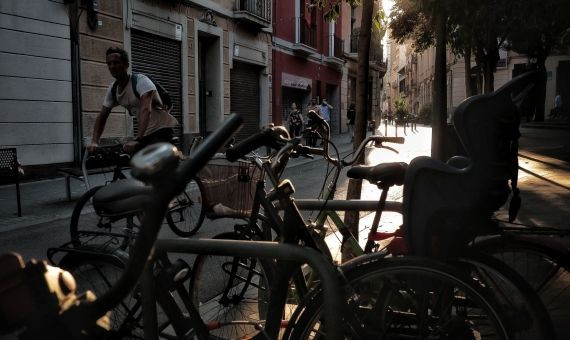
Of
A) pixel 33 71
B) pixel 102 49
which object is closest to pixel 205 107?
pixel 102 49

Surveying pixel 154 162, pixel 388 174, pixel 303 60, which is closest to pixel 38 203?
pixel 388 174

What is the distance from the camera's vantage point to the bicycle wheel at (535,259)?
227cm

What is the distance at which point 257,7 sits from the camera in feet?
65.5

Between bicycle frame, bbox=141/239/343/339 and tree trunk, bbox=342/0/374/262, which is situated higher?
tree trunk, bbox=342/0/374/262

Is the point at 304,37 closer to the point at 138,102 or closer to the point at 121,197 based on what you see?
the point at 138,102

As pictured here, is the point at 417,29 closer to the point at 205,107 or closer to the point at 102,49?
the point at 205,107

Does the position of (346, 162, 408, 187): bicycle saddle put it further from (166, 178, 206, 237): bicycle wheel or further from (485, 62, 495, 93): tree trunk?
(485, 62, 495, 93): tree trunk

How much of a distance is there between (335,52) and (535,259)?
28.4 m

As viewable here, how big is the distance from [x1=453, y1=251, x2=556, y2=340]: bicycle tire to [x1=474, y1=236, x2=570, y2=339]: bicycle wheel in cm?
18

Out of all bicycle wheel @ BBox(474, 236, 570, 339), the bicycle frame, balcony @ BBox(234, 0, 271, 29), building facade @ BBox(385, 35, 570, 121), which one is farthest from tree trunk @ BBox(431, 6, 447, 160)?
building facade @ BBox(385, 35, 570, 121)

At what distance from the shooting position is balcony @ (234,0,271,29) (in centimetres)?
1848

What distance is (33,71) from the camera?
10875 millimetres

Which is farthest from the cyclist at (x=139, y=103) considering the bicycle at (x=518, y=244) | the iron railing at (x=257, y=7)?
the iron railing at (x=257, y=7)

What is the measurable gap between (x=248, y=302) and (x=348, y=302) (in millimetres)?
1251
